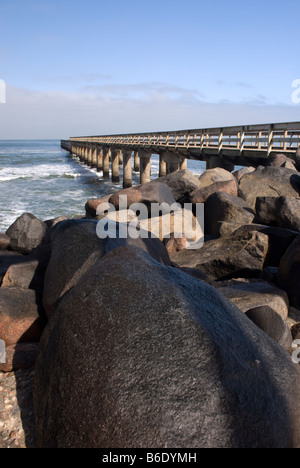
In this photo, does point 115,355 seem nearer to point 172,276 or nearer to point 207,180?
point 172,276

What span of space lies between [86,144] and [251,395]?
47.4 metres

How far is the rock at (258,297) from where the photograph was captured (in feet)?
15.4

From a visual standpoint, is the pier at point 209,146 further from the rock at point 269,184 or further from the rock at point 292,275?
the rock at point 292,275

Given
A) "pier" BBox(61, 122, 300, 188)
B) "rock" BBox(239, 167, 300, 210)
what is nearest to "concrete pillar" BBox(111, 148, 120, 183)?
"pier" BBox(61, 122, 300, 188)

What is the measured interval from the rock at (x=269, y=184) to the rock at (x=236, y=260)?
341cm

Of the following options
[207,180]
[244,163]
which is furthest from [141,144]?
[207,180]

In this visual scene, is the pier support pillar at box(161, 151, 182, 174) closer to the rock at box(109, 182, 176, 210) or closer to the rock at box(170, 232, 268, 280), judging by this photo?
the rock at box(109, 182, 176, 210)

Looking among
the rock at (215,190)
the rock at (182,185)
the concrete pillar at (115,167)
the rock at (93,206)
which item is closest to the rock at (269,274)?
the rock at (215,190)

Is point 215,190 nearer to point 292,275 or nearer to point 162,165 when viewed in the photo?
point 292,275

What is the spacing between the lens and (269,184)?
10062 mm

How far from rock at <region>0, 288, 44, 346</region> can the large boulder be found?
542 cm

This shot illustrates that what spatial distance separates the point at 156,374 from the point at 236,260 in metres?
4.62

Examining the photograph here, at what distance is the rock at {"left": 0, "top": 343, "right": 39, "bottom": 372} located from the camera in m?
3.62

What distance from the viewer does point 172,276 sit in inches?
118
